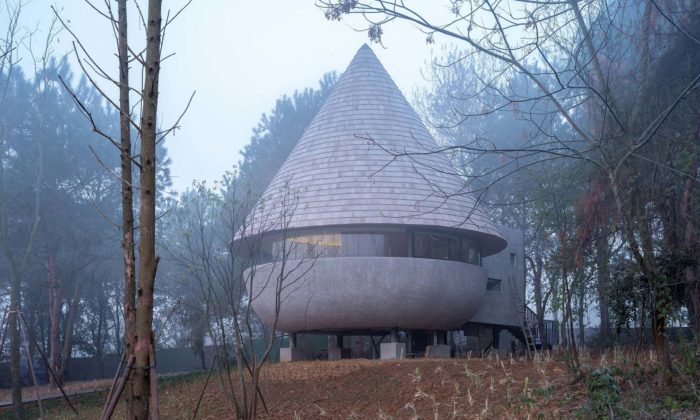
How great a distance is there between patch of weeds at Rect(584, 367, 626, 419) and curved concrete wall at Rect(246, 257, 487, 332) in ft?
24.5

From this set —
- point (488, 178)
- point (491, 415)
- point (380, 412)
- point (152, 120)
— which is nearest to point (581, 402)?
point (491, 415)

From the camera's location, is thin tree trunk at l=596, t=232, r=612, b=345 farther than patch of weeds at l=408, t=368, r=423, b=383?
No

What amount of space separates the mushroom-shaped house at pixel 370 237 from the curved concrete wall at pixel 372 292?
2 centimetres

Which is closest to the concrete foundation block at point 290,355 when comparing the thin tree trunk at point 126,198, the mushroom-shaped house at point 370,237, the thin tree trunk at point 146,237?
the mushroom-shaped house at point 370,237

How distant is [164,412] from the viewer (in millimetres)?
12594

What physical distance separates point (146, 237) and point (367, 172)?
10076 mm

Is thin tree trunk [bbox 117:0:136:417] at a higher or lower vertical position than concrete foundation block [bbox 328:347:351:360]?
higher

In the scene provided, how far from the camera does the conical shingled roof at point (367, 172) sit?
14570 mm

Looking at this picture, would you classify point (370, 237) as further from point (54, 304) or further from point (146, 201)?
point (54, 304)

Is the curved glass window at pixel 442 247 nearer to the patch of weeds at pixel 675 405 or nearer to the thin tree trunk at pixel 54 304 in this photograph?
the patch of weeds at pixel 675 405

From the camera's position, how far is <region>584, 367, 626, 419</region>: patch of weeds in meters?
6.43

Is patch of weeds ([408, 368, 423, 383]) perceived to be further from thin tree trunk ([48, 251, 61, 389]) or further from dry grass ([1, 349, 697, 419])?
thin tree trunk ([48, 251, 61, 389])

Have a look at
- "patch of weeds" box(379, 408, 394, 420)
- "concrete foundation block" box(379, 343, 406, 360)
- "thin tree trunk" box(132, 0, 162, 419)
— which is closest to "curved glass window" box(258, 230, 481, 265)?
"concrete foundation block" box(379, 343, 406, 360)

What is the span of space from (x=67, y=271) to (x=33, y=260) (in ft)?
3.65
